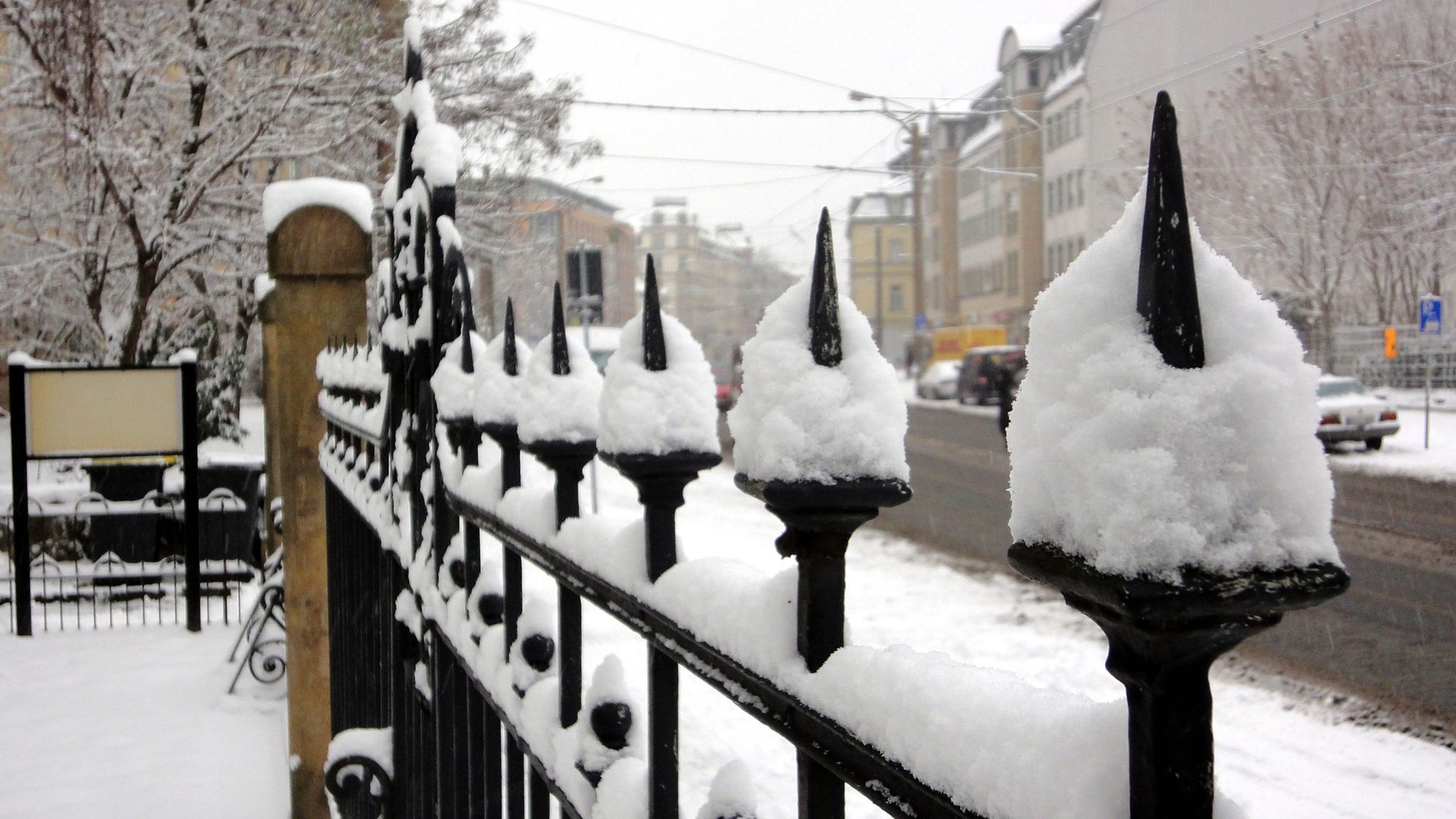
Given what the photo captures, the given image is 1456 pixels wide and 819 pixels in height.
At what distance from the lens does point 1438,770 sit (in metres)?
4.38

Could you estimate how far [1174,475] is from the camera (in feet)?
1.40

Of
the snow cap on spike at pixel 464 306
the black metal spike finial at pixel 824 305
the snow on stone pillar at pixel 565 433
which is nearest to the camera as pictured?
the black metal spike finial at pixel 824 305

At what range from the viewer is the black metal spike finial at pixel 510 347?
4.91 ft

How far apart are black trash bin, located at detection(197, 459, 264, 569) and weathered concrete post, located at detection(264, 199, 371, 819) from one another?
14.4ft

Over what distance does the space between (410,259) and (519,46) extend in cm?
1119

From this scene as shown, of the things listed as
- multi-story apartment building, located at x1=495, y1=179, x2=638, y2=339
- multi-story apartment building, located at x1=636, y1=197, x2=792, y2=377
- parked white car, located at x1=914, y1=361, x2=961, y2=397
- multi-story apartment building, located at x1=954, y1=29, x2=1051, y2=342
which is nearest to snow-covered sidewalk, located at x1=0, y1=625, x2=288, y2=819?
multi-story apartment building, located at x1=495, y1=179, x2=638, y2=339

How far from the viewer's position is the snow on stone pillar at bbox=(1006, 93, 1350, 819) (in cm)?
42

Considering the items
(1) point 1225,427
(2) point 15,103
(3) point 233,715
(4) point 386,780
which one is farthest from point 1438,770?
(2) point 15,103

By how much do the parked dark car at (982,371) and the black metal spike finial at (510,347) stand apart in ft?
91.7

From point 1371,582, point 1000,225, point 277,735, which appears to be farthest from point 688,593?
point 1000,225

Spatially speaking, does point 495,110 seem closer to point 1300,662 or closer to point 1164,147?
point 1300,662

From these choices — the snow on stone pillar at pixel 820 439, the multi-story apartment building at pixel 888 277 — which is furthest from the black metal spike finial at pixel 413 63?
the multi-story apartment building at pixel 888 277

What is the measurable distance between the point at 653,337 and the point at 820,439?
13.0 inches

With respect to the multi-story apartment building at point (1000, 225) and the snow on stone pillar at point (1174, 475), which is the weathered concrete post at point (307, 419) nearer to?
the snow on stone pillar at point (1174, 475)
